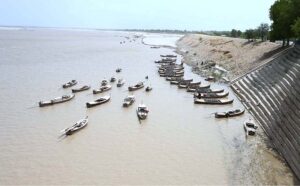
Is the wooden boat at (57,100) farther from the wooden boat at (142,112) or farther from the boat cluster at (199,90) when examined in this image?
the boat cluster at (199,90)

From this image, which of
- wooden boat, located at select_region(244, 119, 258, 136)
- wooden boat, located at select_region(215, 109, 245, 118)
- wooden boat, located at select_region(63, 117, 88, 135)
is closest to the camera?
wooden boat, located at select_region(244, 119, 258, 136)

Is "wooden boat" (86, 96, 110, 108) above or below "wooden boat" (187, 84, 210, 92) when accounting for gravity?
below

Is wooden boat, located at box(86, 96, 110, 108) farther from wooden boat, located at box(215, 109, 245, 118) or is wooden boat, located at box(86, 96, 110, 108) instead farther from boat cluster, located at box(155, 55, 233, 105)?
wooden boat, located at box(215, 109, 245, 118)

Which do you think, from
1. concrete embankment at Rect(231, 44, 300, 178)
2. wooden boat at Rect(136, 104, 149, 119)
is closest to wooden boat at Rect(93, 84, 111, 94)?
wooden boat at Rect(136, 104, 149, 119)

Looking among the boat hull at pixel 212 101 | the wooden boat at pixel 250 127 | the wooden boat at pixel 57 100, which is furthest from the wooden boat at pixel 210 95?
the wooden boat at pixel 57 100

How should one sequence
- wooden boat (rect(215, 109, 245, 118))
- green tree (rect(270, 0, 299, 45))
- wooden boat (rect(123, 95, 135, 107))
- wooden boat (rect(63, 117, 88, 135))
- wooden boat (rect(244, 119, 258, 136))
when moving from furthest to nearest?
green tree (rect(270, 0, 299, 45)) → wooden boat (rect(123, 95, 135, 107)) → wooden boat (rect(215, 109, 245, 118)) → wooden boat (rect(63, 117, 88, 135)) → wooden boat (rect(244, 119, 258, 136))

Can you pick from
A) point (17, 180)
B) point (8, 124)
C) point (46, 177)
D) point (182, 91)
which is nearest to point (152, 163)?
point (46, 177)
